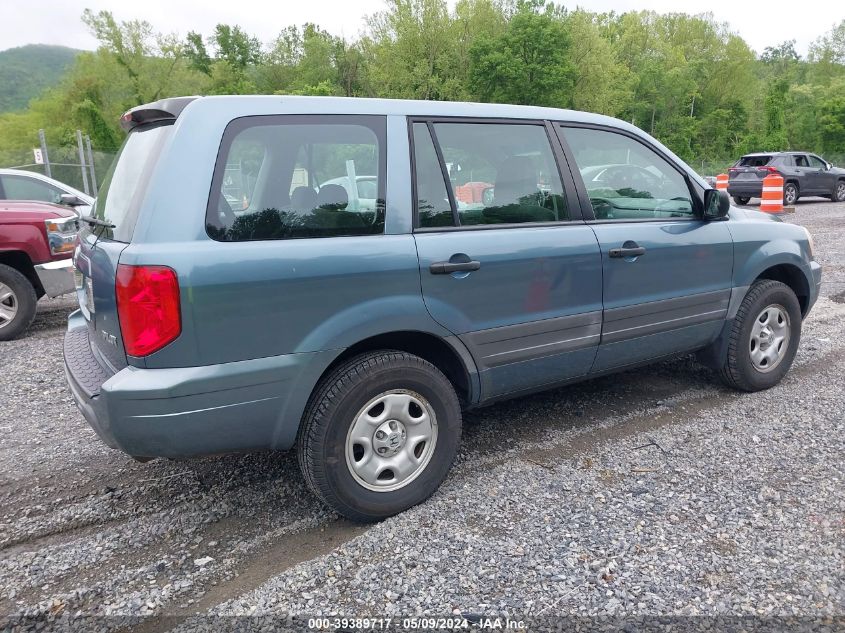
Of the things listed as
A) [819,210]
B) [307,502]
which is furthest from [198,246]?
[819,210]

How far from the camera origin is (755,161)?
19.3 m

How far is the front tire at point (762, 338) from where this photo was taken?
425 centimetres

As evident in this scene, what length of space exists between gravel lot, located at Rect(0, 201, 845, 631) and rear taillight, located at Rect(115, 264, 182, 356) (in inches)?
38.3

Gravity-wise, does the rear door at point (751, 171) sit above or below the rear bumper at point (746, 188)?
above

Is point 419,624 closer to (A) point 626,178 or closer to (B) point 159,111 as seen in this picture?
(B) point 159,111

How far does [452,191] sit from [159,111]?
134cm

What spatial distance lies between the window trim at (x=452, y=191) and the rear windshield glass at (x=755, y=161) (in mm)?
18434

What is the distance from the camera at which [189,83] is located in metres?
56.2

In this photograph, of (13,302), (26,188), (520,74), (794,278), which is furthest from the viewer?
(520,74)

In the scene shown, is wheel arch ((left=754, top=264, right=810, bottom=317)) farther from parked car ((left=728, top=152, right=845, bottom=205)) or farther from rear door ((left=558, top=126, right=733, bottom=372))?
parked car ((left=728, top=152, right=845, bottom=205))

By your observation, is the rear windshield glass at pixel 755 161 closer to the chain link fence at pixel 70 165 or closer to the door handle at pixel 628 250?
the chain link fence at pixel 70 165

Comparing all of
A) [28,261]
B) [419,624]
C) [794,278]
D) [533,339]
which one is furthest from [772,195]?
[419,624]

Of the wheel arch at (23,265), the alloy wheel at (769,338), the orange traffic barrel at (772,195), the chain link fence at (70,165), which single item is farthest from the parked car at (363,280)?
the chain link fence at (70,165)

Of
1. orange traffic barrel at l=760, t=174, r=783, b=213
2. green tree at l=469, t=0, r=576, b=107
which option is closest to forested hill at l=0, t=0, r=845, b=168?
green tree at l=469, t=0, r=576, b=107
